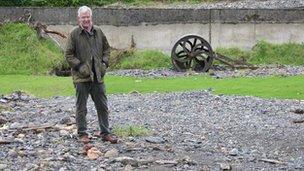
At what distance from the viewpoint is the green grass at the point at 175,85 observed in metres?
21.4

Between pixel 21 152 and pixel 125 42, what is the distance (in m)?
20.6

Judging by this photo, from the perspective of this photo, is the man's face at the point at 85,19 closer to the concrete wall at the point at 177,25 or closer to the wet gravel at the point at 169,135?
the wet gravel at the point at 169,135

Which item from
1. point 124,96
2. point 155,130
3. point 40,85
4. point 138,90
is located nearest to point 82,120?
point 155,130

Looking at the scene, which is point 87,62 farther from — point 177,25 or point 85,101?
point 177,25

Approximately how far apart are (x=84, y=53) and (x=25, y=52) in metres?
18.1

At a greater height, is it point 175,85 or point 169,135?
point 169,135

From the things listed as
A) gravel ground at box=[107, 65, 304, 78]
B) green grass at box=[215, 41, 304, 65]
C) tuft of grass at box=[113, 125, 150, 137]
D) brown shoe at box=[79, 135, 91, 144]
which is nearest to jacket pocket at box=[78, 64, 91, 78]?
brown shoe at box=[79, 135, 91, 144]

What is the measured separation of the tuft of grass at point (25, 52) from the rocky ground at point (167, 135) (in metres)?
9.36

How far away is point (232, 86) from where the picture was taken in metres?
22.5

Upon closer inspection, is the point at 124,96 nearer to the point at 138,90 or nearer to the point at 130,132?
the point at 138,90

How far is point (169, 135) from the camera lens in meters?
14.0

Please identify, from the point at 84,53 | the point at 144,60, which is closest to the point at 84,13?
the point at 84,53

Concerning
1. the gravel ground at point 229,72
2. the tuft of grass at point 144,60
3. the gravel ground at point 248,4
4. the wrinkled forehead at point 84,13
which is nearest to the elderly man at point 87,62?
the wrinkled forehead at point 84,13

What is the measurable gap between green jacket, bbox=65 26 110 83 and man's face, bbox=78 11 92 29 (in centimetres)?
14
